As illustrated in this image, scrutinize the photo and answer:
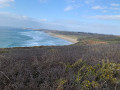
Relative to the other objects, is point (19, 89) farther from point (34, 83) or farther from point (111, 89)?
point (111, 89)

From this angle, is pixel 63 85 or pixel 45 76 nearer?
pixel 63 85

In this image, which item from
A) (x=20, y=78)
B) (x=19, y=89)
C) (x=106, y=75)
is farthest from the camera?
(x=106, y=75)

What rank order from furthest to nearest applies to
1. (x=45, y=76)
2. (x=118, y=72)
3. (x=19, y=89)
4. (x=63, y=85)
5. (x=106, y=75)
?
(x=118, y=72), (x=106, y=75), (x=45, y=76), (x=63, y=85), (x=19, y=89)

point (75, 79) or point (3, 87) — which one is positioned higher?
point (75, 79)

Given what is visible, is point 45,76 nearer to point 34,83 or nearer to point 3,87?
point 34,83

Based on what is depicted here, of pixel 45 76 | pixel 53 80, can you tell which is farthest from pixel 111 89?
pixel 45 76

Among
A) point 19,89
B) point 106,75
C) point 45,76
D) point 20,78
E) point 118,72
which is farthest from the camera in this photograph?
point 118,72

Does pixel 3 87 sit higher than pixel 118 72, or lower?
lower

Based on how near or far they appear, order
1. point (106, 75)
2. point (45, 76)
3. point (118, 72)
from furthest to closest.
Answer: point (118, 72), point (106, 75), point (45, 76)

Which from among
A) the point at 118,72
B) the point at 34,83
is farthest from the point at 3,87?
the point at 118,72
